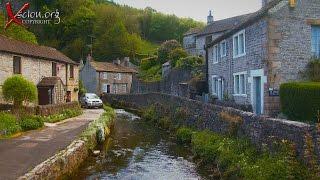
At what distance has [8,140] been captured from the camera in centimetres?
1817

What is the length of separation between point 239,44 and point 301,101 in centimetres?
876

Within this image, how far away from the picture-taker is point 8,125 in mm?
20344

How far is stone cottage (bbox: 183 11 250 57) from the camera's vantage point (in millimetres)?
57906

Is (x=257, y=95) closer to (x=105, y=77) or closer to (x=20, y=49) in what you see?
(x=20, y=49)

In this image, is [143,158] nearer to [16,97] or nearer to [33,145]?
[33,145]

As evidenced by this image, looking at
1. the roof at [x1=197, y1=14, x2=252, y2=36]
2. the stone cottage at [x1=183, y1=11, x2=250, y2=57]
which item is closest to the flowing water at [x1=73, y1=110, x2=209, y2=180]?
the stone cottage at [x1=183, y1=11, x2=250, y2=57]

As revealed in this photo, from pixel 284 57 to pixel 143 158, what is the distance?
838 cm

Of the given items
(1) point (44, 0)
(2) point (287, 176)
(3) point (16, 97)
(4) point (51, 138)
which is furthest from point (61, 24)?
(2) point (287, 176)

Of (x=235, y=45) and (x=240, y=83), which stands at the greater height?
(x=235, y=45)

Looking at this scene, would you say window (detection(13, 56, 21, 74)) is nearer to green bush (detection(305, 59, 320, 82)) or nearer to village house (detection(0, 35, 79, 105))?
village house (detection(0, 35, 79, 105))

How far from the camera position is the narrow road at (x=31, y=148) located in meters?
12.6

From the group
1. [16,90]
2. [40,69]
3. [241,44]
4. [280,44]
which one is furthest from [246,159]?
[40,69]

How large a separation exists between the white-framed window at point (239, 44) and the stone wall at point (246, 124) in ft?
13.4

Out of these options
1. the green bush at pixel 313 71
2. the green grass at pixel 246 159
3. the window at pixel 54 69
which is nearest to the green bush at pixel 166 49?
the window at pixel 54 69
